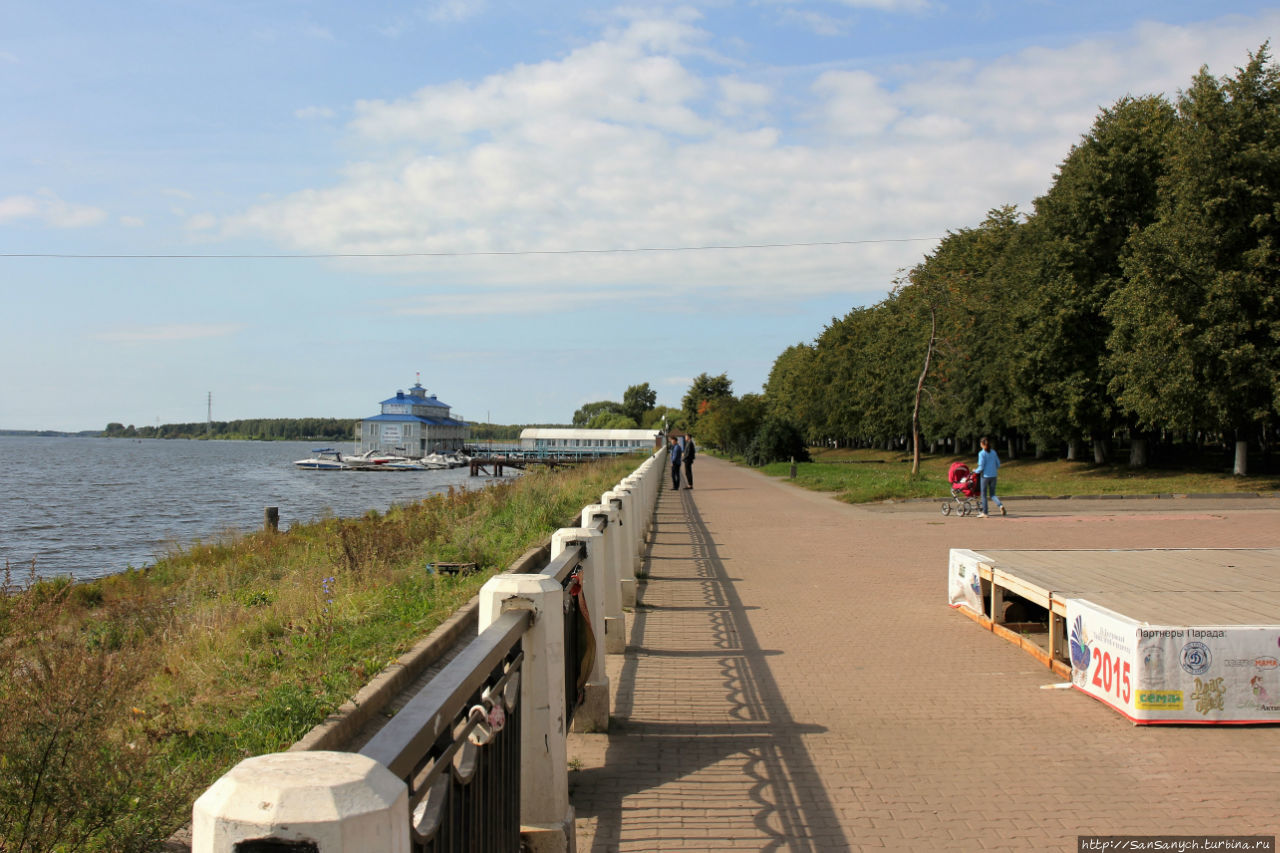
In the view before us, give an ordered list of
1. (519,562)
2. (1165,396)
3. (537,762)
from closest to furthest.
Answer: (537,762)
(519,562)
(1165,396)

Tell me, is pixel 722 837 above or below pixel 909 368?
below

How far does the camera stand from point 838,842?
14.1ft

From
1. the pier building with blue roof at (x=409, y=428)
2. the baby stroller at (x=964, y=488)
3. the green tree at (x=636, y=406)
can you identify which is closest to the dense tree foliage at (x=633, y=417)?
the green tree at (x=636, y=406)

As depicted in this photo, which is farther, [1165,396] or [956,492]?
[1165,396]

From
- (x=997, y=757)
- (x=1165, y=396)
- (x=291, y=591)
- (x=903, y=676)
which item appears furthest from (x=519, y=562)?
(x=1165, y=396)

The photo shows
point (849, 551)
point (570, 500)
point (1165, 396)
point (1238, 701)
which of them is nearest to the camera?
point (1238, 701)

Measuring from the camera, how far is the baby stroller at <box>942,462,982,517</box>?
2142 cm

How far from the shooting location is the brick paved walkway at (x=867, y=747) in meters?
4.52

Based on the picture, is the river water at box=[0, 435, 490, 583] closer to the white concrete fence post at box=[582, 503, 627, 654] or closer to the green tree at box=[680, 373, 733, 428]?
the white concrete fence post at box=[582, 503, 627, 654]

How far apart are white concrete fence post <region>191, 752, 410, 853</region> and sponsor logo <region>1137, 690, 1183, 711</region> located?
18.7ft

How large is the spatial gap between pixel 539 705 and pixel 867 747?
2447mm

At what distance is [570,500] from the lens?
21.1 meters

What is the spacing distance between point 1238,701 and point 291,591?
26.7 feet

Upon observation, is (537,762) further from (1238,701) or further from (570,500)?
(570,500)
